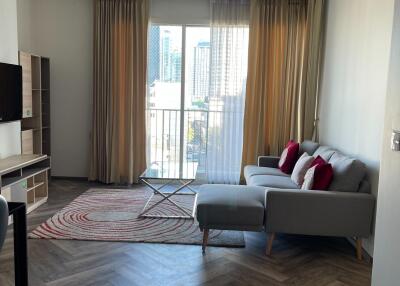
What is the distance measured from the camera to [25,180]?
167 inches

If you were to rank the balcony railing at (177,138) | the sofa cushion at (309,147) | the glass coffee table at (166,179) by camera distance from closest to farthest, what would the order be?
the glass coffee table at (166,179), the sofa cushion at (309,147), the balcony railing at (177,138)

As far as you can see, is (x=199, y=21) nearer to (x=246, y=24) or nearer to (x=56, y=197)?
(x=246, y=24)

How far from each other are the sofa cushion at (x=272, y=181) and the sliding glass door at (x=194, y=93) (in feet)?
4.52

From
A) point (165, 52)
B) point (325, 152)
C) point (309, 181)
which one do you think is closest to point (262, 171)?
point (325, 152)

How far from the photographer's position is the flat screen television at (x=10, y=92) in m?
4.15

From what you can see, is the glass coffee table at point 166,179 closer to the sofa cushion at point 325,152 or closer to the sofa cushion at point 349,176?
the sofa cushion at point 325,152

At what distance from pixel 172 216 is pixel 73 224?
1036 mm

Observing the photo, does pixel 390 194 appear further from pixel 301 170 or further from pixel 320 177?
pixel 301 170

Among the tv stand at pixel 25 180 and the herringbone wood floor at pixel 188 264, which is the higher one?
the tv stand at pixel 25 180

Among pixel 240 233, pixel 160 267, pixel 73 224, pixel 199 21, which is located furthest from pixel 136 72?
pixel 160 267

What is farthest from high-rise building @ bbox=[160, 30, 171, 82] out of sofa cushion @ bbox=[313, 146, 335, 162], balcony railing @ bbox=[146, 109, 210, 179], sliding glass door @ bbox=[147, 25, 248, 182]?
sofa cushion @ bbox=[313, 146, 335, 162]

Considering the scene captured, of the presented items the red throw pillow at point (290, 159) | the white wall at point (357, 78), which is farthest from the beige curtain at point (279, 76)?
the red throw pillow at point (290, 159)

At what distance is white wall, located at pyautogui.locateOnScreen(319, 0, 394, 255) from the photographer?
3.43 metres

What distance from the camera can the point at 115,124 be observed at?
5738 millimetres
